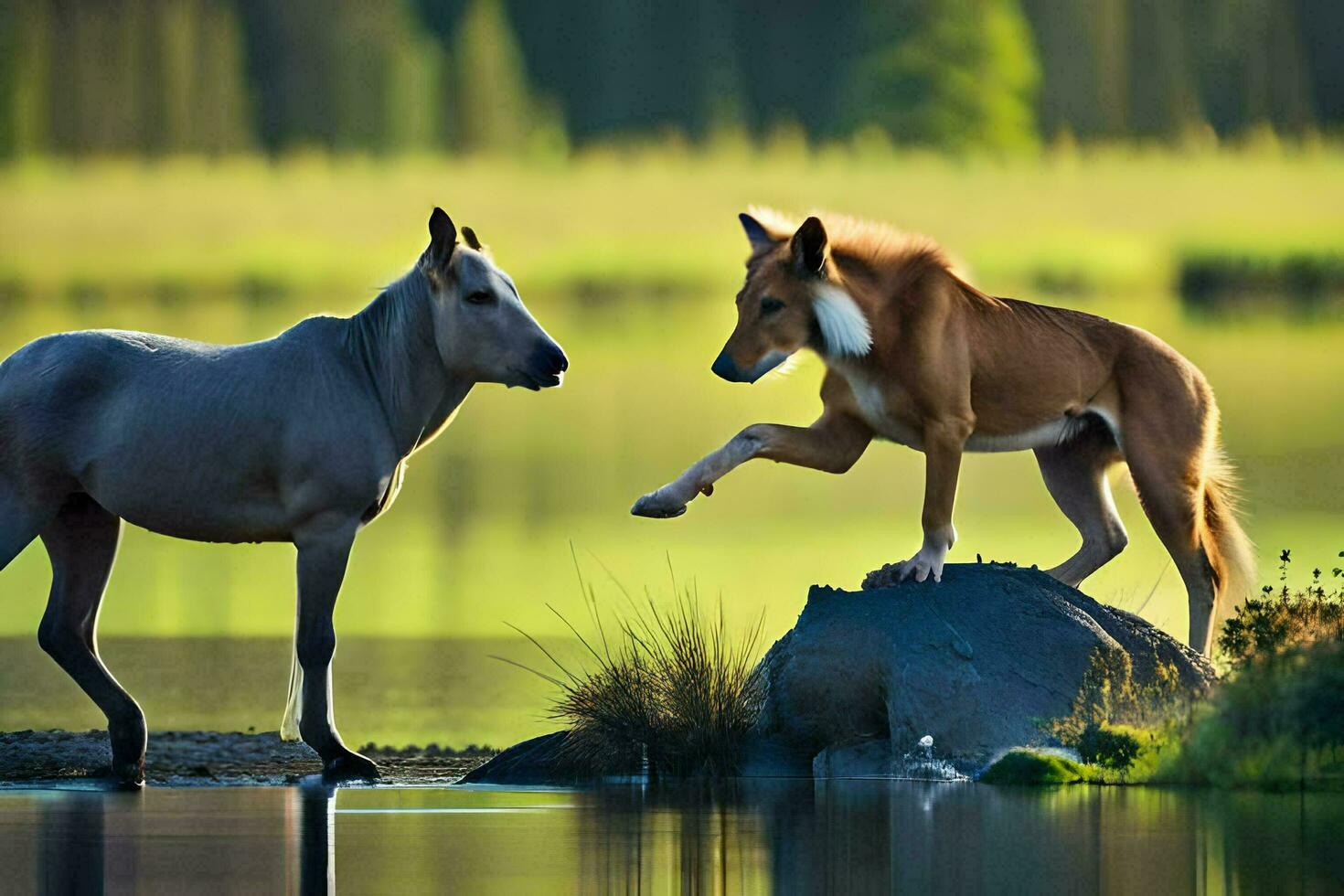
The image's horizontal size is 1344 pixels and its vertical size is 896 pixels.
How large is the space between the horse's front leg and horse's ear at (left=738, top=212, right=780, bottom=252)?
3000 millimetres

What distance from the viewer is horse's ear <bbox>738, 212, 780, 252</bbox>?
13125mm

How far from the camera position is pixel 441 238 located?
12.6 metres

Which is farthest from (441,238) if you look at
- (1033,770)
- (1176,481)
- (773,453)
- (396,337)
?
(1176,481)

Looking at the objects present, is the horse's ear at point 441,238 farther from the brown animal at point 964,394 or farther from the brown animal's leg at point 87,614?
the brown animal's leg at point 87,614

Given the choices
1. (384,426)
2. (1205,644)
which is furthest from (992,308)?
(384,426)

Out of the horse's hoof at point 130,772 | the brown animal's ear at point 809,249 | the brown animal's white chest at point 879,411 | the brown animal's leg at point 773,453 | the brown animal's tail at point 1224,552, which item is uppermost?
the brown animal's ear at point 809,249

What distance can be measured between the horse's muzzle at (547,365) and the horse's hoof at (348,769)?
95.3 inches

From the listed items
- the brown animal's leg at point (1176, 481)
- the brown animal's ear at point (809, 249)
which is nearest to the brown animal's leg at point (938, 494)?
the brown animal's ear at point (809, 249)

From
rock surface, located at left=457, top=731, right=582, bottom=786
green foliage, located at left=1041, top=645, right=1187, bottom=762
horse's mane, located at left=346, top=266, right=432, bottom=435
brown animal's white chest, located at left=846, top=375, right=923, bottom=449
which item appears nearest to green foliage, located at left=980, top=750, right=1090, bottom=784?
green foliage, located at left=1041, top=645, right=1187, bottom=762

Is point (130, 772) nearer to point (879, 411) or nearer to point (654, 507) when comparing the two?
point (654, 507)

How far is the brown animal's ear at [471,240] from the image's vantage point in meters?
12.8

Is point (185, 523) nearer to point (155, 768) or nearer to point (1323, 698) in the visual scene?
point (155, 768)

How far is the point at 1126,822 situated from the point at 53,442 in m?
6.59

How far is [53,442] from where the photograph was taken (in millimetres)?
12664
